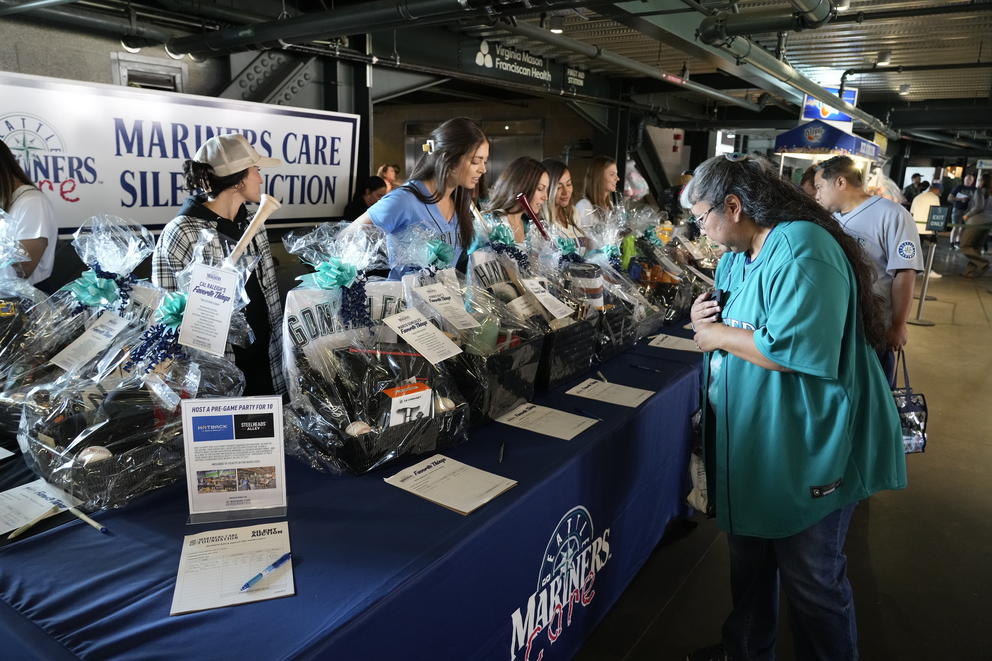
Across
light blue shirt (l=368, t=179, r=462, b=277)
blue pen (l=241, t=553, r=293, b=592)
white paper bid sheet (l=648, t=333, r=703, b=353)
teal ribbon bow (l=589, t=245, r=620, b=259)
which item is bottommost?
blue pen (l=241, t=553, r=293, b=592)

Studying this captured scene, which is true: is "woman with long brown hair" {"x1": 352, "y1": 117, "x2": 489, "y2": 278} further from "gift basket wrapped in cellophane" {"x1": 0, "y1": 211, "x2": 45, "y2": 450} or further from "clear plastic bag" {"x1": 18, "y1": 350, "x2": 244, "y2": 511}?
"clear plastic bag" {"x1": 18, "y1": 350, "x2": 244, "y2": 511}

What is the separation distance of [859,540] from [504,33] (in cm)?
485

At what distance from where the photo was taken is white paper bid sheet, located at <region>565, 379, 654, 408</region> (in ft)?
6.21

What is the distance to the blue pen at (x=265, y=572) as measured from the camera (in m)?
0.99

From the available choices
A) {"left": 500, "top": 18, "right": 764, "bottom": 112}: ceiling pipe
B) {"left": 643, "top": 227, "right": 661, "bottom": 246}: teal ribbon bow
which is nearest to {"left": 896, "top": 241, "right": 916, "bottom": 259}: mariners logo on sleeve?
{"left": 643, "top": 227, "right": 661, "bottom": 246}: teal ribbon bow

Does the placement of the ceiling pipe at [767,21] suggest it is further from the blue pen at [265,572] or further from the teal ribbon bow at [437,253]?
the blue pen at [265,572]

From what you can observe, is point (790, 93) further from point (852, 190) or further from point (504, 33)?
point (852, 190)

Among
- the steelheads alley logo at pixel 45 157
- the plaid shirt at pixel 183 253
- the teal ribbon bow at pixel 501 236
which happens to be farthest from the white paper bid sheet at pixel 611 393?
the steelheads alley logo at pixel 45 157

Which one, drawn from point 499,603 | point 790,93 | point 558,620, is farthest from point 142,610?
point 790,93

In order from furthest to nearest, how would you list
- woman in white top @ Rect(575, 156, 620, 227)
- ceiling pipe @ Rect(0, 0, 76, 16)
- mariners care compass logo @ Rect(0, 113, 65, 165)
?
1. woman in white top @ Rect(575, 156, 620, 227)
2. mariners care compass logo @ Rect(0, 113, 65, 165)
3. ceiling pipe @ Rect(0, 0, 76, 16)

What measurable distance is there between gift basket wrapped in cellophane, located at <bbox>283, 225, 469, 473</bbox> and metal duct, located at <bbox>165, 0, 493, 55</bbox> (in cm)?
175

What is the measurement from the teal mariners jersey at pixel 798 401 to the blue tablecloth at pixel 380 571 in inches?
13.3

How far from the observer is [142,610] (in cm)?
94

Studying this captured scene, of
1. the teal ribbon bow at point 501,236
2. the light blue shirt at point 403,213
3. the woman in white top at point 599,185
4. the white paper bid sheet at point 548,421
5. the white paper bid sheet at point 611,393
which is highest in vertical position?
the woman in white top at point 599,185
